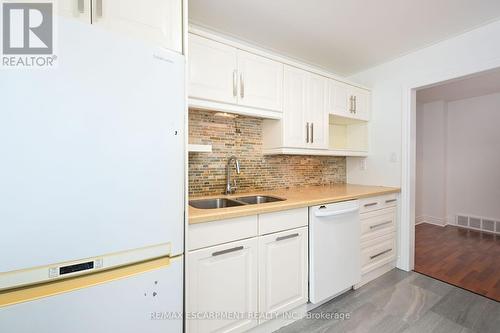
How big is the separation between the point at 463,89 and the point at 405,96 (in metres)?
1.90

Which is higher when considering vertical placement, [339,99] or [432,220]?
[339,99]

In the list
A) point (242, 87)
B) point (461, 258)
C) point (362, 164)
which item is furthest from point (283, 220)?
point (461, 258)

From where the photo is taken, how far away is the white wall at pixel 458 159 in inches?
143

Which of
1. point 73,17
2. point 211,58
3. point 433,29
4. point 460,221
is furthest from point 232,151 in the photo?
point 460,221

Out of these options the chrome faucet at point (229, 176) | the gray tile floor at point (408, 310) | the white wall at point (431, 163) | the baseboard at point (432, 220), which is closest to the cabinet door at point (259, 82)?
the chrome faucet at point (229, 176)

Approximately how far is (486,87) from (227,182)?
4192mm

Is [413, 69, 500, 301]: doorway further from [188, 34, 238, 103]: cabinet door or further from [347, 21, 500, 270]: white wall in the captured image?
[188, 34, 238, 103]: cabinet door

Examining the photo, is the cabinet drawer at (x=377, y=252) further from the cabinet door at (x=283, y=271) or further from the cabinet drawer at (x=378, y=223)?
the cabinet door at (x=283, y=271)

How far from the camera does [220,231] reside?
1293mm

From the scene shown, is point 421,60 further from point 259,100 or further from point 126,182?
point 126,182

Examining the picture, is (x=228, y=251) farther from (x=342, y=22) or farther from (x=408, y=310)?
(x=342, y=22)

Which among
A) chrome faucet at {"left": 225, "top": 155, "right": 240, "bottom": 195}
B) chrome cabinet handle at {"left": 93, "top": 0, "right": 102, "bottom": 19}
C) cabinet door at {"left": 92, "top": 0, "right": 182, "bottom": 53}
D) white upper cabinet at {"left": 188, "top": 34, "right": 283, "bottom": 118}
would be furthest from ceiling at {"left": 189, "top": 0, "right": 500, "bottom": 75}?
chrome faucet at {"left": 225, "top": 155, "right": 240, "bottom": 195}

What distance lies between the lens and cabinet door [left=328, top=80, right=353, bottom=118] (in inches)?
93.1

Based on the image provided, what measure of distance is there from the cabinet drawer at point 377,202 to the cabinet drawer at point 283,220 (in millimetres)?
765
